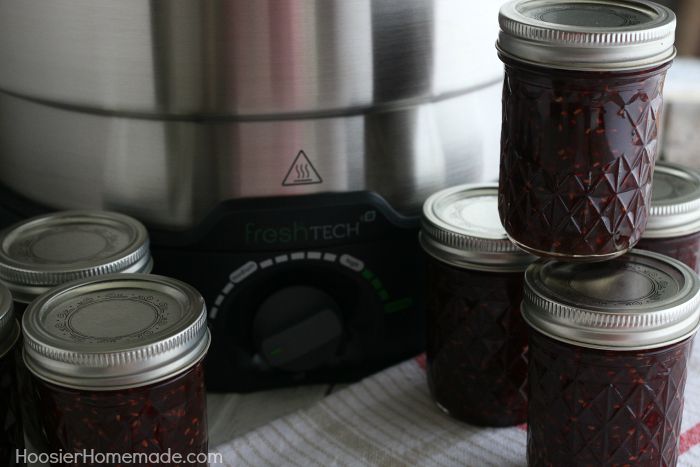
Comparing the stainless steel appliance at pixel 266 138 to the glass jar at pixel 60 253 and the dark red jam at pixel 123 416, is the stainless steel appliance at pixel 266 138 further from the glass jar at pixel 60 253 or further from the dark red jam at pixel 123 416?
the dark red jam at pixel 123 416

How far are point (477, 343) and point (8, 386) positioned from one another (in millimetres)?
328

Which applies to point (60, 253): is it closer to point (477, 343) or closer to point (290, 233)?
point (290, 233)

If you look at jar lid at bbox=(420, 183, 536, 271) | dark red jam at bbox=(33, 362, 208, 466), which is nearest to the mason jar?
dark red jam at bbox=(33, 362, 208, 466)

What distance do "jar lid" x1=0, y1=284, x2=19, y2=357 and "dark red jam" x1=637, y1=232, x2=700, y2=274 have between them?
1.51 ft

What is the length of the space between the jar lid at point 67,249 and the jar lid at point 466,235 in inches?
8.4

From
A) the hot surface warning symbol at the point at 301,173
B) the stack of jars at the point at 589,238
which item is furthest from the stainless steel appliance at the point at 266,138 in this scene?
the stack of jars at the point at 589,238

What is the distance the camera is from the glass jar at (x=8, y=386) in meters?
0.61

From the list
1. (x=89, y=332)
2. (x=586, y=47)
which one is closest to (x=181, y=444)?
(x=89, y=332)

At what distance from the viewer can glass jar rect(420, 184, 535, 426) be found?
0.69 metres

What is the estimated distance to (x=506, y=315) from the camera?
2.30ft

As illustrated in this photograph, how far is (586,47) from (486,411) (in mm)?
301

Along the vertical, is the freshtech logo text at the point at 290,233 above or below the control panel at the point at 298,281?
above

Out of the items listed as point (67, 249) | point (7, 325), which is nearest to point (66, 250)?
point (67, 249)

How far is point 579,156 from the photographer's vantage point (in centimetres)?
58
